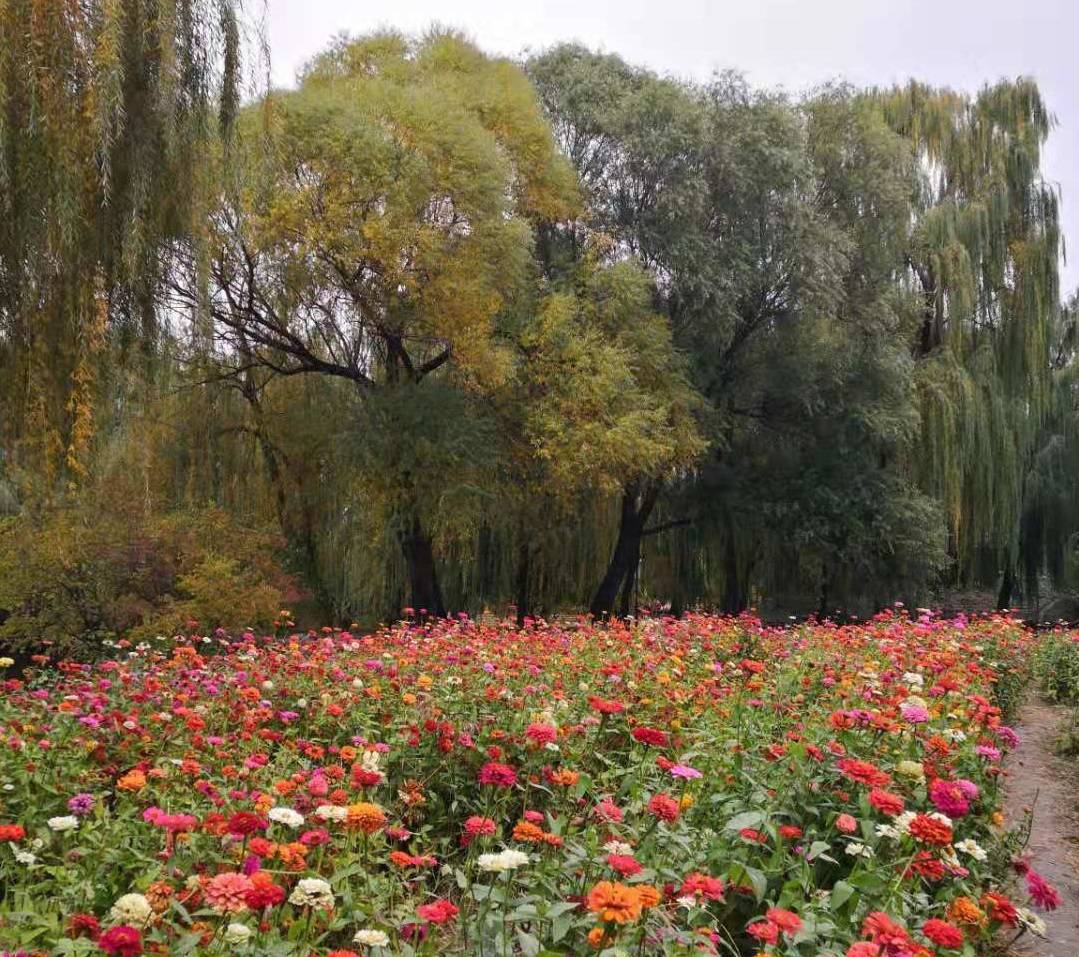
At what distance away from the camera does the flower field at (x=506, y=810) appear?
5.90 feet

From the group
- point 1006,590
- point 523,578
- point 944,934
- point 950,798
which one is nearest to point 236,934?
point 944,934

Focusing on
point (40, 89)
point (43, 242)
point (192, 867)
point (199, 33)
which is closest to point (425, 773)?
point (192, 867)

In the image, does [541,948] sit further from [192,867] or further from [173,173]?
[173,173]

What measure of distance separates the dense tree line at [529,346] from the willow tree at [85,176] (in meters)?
0.03

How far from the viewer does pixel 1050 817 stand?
4.12 m

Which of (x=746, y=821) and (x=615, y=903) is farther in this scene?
(x=746, y=821)

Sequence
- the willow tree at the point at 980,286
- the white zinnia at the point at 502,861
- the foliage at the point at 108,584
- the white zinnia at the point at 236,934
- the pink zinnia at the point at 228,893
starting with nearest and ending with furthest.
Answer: the pink zinnia at the point at 228,893 → the white zinnia at the point at 236,934 → the white zinnia at the point at 502,861 → the foliage at the point at 108,584 → the willow tree at the point at 980,286

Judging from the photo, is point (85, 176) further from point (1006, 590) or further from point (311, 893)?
point (1006, 590)

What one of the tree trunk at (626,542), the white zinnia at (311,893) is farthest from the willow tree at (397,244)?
the white zinnia at (311,893)

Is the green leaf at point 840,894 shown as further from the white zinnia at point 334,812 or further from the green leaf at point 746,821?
the white zinnia at point 334,812

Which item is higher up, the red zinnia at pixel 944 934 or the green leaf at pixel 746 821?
the red zinnia at pixel 944 934

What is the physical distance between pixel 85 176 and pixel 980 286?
14.8m

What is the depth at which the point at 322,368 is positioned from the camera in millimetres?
12328

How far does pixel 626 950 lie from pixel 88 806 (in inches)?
58.7
